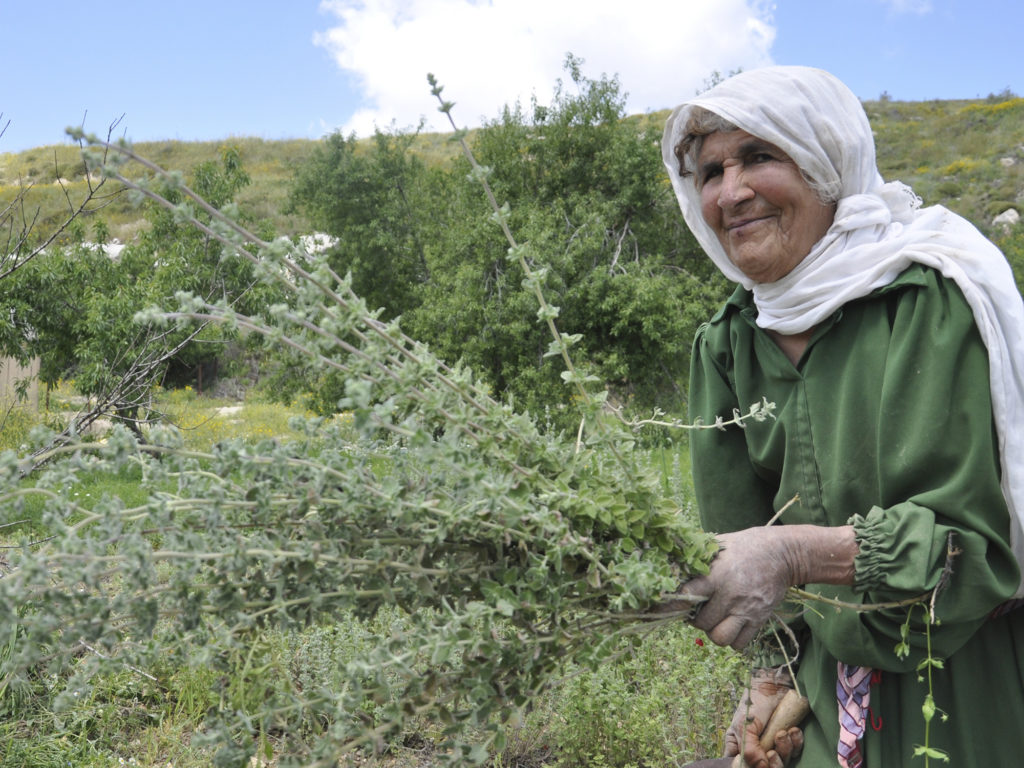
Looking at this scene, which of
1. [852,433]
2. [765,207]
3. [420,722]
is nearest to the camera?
[852,433]

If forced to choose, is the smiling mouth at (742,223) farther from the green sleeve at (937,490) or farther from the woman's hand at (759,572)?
the woman's hand at (759,572)

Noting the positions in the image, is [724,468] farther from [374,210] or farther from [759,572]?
[374,210]

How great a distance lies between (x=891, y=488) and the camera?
1.46m

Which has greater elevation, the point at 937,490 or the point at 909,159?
the point at 909,159

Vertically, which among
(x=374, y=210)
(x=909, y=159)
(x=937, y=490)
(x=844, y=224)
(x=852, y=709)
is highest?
(x=909, y=159)

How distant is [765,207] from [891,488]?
0.63 meters

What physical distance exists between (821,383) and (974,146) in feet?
122

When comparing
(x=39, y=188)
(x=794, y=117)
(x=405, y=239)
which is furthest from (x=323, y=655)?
(x=39, y=188)

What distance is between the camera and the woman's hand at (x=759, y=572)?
4.33ft

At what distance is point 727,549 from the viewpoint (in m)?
1.35

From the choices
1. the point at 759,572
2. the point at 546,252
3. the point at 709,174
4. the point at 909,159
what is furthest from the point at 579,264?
the point at 909,159

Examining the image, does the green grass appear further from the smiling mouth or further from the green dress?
the smiling mouth

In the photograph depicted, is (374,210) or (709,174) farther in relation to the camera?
(374,210)

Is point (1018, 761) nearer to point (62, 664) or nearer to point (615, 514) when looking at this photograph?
point (615, 514)
